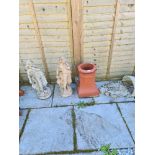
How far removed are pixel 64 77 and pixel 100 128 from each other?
1.20 meters

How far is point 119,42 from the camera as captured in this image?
4.08 metres

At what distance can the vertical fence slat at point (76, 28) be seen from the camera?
3.38 m

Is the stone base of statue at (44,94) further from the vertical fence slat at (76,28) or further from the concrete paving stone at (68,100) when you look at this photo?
the vertical fence slat at (76,28)

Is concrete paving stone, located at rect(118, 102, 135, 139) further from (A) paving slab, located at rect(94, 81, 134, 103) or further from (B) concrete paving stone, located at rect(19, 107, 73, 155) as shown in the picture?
(B) concrete paving stone, located at rect(19, 107, 73, 155)

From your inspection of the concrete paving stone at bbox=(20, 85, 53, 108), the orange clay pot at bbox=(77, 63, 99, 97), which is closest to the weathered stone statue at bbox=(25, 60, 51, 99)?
the concrete paving stone at bbox=(20, 85, 53, 108)

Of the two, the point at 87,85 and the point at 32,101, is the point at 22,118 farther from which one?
the point at 87,85

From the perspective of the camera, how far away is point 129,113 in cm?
404

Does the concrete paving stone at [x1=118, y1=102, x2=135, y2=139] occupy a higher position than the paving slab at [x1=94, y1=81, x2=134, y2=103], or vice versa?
the paving slab at [x1=94, y1=81, x2=134, y2=103]

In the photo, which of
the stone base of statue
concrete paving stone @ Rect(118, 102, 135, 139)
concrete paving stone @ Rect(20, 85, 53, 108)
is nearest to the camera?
concrete paving stone @ Rect(118, 102, 135, 139)

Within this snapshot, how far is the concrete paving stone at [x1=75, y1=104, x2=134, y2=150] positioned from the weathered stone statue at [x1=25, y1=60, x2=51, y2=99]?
79 cm

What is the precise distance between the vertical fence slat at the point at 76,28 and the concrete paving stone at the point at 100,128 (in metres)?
1.03

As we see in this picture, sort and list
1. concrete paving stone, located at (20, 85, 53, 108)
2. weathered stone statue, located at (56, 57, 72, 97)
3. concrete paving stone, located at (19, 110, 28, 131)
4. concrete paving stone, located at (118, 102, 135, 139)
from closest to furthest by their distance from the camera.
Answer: concrete paving stone, located at (118, 102, 135, 139)
concrete paving stone, located at (19, 110, 28, 131)
weathered stone statue, located at (56, 57, 72, 97)
concrete paving stone, located at (20, 85, 53, 108)

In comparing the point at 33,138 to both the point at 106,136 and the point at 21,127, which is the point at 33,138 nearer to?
the point at 21,127

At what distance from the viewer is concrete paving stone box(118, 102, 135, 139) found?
377 centimetres
